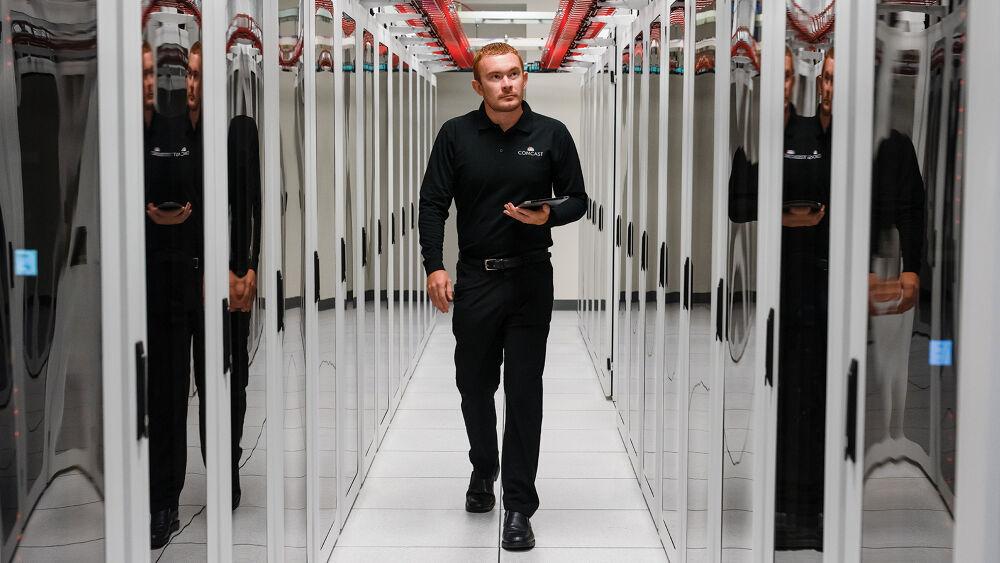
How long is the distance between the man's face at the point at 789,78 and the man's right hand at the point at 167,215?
1.15 m

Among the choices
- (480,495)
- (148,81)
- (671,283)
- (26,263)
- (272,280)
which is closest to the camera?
(26,263)

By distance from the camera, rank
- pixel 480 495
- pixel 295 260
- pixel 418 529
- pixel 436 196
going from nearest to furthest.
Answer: pixel 295 260 → pixel 436 196 → pixel 418 529 → pixel 480 495

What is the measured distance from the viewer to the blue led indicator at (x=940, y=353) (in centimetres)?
128

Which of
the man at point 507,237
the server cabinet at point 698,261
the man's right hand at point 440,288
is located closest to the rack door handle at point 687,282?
the server cabinet at point 698,261

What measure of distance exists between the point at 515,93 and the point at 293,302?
3.65 ft

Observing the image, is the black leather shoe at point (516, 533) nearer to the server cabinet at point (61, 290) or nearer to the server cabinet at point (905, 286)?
the server cabinet at point (905, 286)

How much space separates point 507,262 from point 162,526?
1795mm

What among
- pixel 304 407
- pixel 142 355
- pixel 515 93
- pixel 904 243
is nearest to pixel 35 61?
pixel 142 355

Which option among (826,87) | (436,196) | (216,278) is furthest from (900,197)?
(436,196)

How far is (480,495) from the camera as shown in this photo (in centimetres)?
366

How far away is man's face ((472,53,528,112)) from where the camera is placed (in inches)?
126

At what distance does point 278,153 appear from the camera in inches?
96.0

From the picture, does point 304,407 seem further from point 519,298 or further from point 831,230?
point 831,230

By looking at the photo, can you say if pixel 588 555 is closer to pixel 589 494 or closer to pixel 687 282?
pixel 589 494
